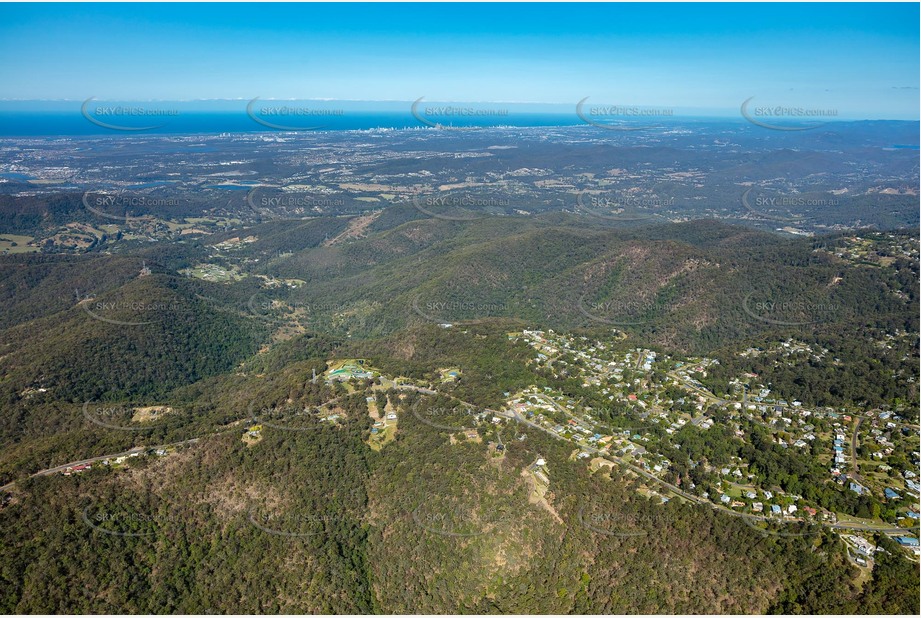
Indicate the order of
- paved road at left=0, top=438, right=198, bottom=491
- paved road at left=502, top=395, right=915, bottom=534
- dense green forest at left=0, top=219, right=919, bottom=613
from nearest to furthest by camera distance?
1. dense green forest at left=0, top=219, right=919, bottom=613
2. paved road at left=502, top=395, right=915, bottom=534
3. paved road at left=0, top=438, right=198, bottom=491

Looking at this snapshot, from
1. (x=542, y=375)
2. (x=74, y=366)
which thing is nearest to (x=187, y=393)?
(x=74, y=366)

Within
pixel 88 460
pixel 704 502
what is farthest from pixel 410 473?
pixel 88 460

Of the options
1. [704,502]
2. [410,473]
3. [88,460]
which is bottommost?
[410,473]

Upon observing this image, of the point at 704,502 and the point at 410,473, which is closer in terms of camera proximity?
the point at 704,502

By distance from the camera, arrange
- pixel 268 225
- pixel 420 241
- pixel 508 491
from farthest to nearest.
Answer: pixel 268 225 → pixel 420 241 → pixel 508 491

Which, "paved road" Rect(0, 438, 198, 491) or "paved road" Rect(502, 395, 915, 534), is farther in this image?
"paved road" Rect(0, 438, 198, 491)

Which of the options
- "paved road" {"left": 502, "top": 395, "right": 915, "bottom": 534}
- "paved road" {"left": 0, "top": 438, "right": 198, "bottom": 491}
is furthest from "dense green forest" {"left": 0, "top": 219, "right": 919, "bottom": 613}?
"paved road" {"left": 502, "top": 395, "right": 915, "bottom": 534}

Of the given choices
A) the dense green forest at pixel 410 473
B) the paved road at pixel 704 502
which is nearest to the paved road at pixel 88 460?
the dense green forest at pixel 410 473

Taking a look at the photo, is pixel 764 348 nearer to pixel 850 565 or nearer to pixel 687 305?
pixel 687 305

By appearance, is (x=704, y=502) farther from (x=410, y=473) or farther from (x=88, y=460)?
(x=88, y=460)

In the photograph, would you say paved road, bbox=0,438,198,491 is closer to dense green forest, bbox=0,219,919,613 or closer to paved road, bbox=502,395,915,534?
dense green forest, bbox=0,219,919,613

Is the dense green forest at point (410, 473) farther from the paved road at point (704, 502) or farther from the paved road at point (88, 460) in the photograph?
the paved road at point (704, 502)
